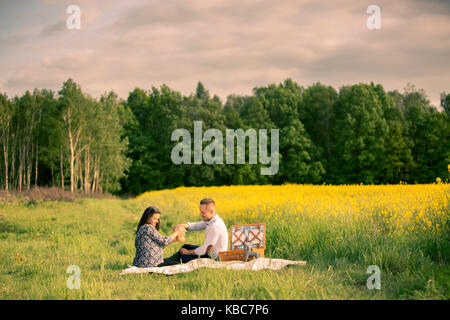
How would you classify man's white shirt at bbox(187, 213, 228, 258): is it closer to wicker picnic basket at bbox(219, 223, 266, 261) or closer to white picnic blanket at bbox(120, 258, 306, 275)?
wicker picnic basket at bbox(219, 223, 266, 261)

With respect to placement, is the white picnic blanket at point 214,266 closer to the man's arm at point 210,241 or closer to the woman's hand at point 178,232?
the man's arm at point 210,241

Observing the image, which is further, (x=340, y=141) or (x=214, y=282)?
(x=340, y=141)

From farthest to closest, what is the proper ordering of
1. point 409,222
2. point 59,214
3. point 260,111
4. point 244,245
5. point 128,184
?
point 128,184 → point 260,111 → point 59,214 → point 409,222 → point 244,245

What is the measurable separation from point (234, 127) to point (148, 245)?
45715 millimetres

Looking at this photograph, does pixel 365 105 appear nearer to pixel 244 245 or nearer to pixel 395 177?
pixel 395 177

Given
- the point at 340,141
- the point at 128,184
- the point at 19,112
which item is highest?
the point at 19,112

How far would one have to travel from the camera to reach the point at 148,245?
751 centimetres

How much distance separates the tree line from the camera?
4353cm

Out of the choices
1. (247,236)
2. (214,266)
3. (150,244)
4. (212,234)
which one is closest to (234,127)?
(247,236)

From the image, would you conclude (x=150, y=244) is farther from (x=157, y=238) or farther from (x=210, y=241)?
(x=210, y=241)

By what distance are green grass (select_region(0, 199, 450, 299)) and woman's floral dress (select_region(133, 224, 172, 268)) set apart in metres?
0.51
